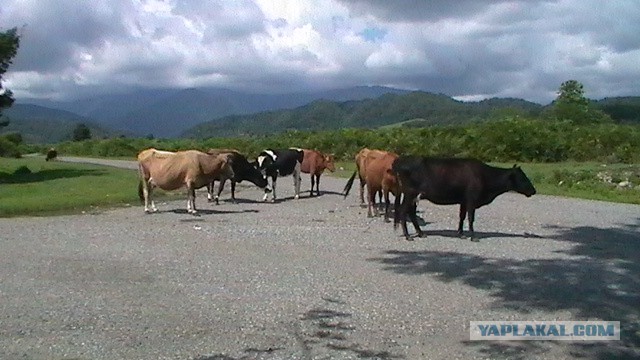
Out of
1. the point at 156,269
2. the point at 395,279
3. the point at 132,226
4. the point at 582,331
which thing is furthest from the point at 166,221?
the point at 582,331

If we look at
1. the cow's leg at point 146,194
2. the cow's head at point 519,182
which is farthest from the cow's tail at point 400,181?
the cow's leg at point 146,194

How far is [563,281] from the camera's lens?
10539 millimetres

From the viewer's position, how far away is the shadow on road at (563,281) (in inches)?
298

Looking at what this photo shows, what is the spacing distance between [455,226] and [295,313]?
28.1ft

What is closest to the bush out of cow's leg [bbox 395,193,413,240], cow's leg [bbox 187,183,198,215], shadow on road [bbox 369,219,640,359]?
cow's leg [bbox 187,183,198,215]

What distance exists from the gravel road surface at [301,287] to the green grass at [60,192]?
127 inches

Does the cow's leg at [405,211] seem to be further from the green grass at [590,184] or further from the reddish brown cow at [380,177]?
the green grass at [590,184]

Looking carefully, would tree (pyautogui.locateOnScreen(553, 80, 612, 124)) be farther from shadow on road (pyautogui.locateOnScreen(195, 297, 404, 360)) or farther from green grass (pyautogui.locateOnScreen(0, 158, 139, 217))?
shadow on road (pyautogui.locateOnScreen(195, 297, 404, 360))

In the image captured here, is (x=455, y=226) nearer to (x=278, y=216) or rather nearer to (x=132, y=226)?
(x=278, y=216)

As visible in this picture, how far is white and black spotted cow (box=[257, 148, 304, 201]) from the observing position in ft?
76.6

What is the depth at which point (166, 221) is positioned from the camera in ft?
57.4

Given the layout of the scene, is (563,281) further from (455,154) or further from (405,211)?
(455,154)

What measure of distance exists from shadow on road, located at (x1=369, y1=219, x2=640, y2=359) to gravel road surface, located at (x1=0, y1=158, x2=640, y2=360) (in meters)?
0.03

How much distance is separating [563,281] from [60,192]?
1957 centimetres
